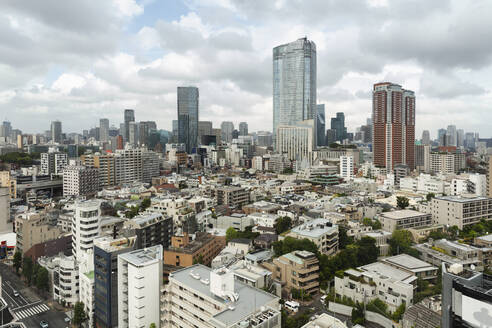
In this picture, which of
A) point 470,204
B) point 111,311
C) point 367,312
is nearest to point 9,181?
point 111,311

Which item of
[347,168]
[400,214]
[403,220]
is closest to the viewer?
[403,220]

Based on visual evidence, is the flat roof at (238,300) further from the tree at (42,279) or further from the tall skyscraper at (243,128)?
the tall skyscraper at (243,128)

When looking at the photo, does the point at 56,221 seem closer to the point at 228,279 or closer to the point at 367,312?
the point at 228,279

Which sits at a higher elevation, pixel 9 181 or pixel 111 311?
pixel 9 181

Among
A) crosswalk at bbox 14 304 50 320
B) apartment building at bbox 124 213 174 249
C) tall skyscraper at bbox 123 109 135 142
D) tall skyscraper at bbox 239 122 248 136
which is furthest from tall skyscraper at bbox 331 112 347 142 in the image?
crosswalk at bbox 14 304 50 320

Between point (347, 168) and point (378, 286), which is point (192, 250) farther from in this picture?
point (347, 168)

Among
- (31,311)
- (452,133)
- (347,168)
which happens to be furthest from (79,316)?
(452,133)

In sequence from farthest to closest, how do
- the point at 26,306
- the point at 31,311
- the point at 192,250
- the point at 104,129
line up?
the point at 104,129
the point at 192,250
the point at 26,306
the point at 31,311
